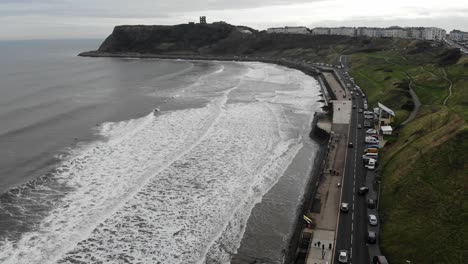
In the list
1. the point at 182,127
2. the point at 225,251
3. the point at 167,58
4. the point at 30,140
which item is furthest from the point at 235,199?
the point at 167,58

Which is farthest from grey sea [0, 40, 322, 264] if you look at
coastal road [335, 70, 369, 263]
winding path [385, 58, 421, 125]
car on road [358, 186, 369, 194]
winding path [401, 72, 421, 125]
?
winding path [385, 58, 421, 125]

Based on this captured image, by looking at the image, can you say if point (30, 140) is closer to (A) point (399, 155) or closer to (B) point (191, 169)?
(B) point (191, 169)

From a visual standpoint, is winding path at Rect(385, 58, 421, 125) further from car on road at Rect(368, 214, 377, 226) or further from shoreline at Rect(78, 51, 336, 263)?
car on road at Rect(368, 214, 377, 226)

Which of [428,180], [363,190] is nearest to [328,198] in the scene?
[363,190]

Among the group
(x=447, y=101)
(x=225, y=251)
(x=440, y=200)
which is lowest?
(x=225, y=251)

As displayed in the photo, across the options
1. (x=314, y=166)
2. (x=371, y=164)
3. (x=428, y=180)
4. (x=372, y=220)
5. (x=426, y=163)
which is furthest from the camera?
(x=314, y=166)

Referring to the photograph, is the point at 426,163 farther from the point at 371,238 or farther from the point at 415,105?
the point at 415,105

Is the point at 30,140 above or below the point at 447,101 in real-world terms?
below

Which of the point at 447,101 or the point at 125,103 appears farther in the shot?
the point at 125,103
